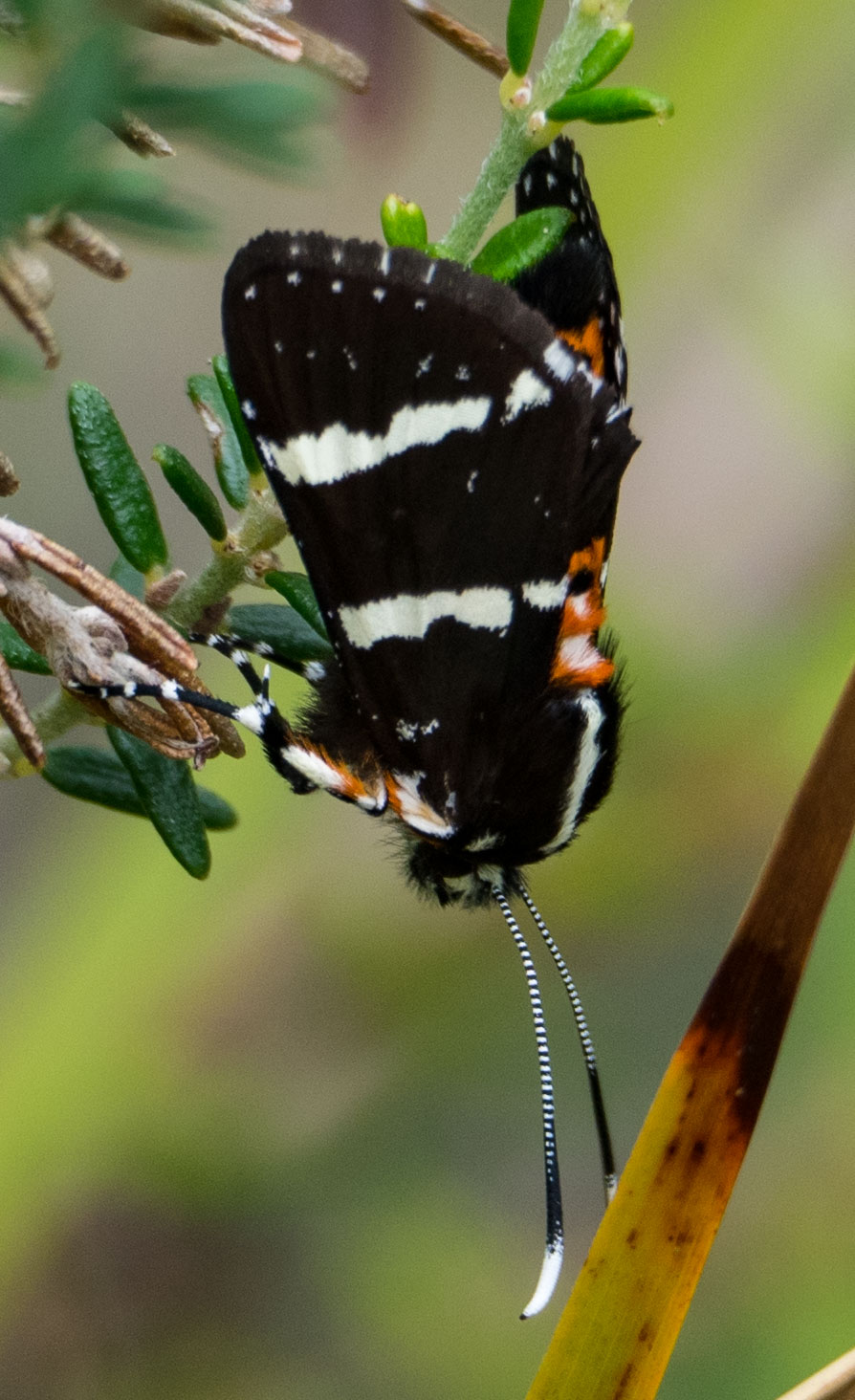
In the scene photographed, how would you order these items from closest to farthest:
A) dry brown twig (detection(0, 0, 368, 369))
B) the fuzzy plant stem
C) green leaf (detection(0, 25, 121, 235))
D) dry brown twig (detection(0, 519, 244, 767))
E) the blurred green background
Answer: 1. green leaf (detection(0, 25, 121, 235))
2. dry brown twig (detection(0, 0, 368, 369))
3. dry brown twig (detection(0, 519, 244, 767))
4. the fuzzy plant stem
5. the blurred green background

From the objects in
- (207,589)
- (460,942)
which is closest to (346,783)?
(207,589)

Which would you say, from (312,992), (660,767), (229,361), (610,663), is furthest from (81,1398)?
(229,361)

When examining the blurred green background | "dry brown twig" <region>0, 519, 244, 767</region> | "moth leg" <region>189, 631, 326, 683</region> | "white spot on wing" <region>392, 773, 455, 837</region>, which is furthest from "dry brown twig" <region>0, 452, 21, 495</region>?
the blurred green background

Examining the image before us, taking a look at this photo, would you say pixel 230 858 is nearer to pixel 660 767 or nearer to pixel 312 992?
pixel 312 992

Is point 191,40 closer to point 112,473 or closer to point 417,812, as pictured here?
point 112,473

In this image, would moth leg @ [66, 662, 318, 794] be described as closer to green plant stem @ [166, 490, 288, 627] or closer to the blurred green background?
green plant stem @ [166, 490, 288, 627]

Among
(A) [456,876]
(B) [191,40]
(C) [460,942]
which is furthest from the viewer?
(C) [460,942]
